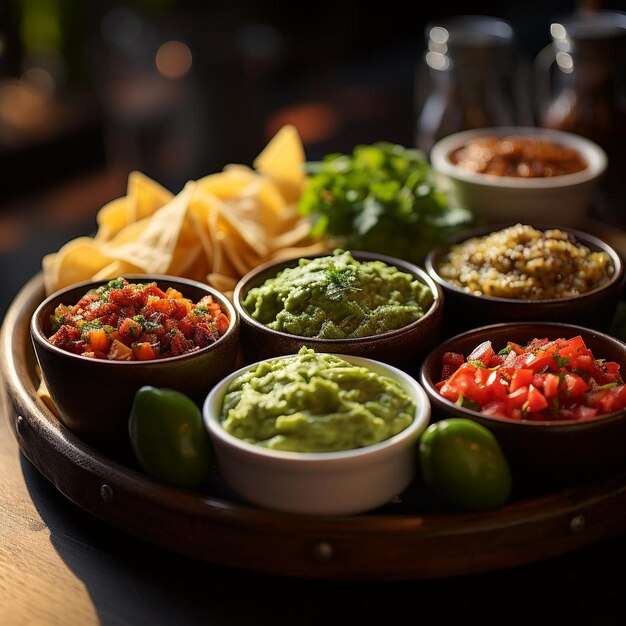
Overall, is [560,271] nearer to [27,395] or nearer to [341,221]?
[341,221]

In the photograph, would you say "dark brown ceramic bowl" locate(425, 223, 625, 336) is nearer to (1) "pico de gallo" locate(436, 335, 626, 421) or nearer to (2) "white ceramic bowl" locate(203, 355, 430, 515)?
(1) "pico de gallo" locate(436, 335, 626, 421)

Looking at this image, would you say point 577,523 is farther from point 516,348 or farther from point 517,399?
point 516,348

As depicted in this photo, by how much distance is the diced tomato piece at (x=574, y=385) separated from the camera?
2045mm

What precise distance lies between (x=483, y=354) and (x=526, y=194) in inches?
41.3

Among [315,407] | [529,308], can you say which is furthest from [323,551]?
[529,308]

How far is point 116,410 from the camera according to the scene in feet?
6.95

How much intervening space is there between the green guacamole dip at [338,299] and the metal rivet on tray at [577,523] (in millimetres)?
680

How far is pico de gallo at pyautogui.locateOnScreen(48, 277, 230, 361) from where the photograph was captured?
7.13 ft

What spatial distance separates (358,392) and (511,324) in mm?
551

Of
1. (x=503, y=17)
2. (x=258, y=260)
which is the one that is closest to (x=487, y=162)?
(x=258, y=260)

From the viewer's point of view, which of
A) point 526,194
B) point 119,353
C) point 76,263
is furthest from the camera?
point 526,194

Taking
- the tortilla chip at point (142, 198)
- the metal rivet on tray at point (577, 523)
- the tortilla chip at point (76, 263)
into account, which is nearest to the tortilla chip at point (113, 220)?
the tortilla chip at point (142, 198)

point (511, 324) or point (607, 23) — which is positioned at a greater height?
point (607, 23)

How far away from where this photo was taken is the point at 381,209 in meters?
2.99
